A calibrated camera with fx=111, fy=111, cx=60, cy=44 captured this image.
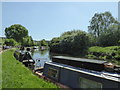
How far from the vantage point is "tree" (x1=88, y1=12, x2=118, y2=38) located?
3576cm

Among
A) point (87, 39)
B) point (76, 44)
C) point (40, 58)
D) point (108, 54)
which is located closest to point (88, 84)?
point (40, 58)

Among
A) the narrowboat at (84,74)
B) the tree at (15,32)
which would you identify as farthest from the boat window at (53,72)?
the tree at (15,32)

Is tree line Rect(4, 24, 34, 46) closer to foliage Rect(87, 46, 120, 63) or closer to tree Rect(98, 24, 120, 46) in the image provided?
foliage Rect(87, 46, 120, 63)

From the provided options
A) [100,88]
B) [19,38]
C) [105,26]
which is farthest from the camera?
[19,38]

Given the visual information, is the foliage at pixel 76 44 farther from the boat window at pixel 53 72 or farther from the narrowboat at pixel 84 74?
the boat window at pixel 53 72

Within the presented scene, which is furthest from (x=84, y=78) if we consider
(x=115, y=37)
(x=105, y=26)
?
(x=105, y=26)

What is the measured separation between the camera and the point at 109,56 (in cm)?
2011

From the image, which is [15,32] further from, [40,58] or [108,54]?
[108,54]

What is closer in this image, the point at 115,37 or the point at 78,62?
the point at 78,62

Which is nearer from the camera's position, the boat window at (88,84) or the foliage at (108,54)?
the boat window at (88,84)

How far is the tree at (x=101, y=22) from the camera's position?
35756 mm

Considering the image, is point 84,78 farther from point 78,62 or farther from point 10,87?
point 10,87

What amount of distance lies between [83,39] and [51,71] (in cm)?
2015

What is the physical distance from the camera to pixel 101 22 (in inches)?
1436
